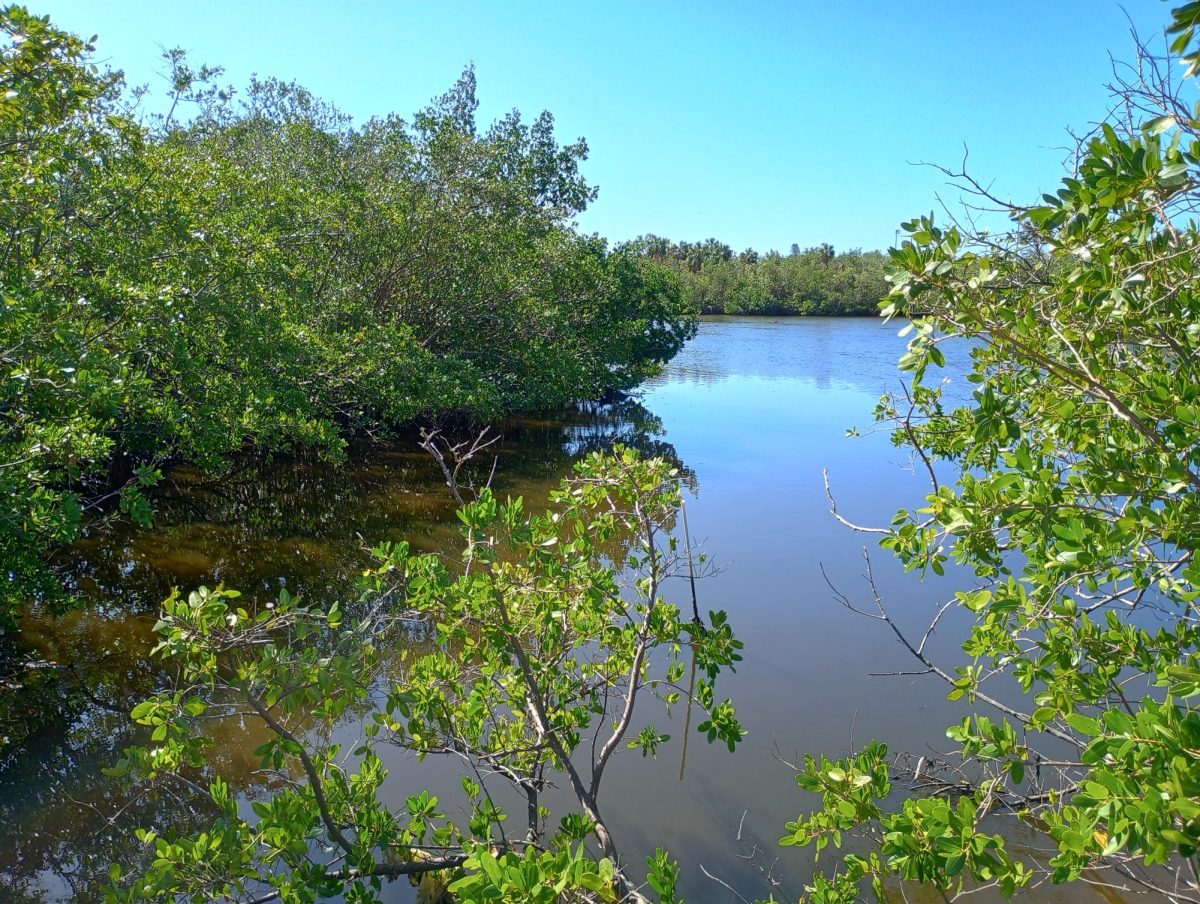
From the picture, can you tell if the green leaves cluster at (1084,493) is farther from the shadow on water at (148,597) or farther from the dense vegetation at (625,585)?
the shadow on water at (148,597)

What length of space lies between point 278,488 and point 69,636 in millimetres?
5703

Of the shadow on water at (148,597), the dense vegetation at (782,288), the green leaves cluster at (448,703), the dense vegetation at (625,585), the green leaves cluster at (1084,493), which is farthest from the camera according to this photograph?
the dense vegetation at (782,288)

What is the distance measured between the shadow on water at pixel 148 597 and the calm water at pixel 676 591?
0.07 feet

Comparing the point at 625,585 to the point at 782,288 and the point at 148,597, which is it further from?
the point at 782,288

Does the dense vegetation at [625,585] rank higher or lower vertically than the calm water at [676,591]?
higher

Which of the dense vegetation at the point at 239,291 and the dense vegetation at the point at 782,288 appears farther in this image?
the dense vegetation at the point at 782,288

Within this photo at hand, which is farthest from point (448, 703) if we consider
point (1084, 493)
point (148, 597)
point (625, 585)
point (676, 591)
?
point (148, 597)

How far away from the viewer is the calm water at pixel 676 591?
4.69 metres

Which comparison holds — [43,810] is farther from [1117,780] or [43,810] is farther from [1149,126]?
[1149,126]

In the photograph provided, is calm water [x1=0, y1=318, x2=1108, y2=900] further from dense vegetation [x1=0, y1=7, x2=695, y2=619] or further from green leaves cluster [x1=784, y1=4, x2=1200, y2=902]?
green leaves cluster [x1=784, y1=4, x2=1200, y2=902]

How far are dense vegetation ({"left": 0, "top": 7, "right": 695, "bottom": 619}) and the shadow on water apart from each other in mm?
757

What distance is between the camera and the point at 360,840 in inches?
114

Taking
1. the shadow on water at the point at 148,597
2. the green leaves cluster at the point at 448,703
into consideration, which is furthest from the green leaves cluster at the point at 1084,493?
the shadow on water at the point at 148,597

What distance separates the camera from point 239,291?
8.67 m
